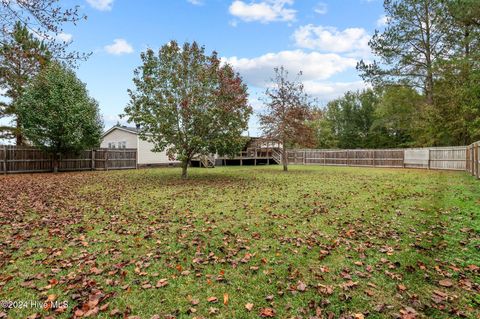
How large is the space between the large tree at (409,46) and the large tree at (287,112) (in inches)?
255

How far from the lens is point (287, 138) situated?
66.9ft

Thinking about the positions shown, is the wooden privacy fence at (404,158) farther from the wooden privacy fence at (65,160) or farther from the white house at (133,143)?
the wooden privacy fence at (65,160)

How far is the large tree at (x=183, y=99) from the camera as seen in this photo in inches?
503

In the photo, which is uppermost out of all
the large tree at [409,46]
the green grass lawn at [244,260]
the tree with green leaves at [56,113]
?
the large tree at [409,46]

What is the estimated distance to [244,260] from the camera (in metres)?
4.03

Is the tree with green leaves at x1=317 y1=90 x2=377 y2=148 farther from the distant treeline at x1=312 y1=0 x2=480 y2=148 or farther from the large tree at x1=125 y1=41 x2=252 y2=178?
the large tree at x1=125 y1=41 x2=252 y2=178

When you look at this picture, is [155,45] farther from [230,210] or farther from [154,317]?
[154,317]

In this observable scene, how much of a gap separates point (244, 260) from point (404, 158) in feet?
75.7

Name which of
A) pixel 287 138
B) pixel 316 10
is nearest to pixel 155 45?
pixel 316 10

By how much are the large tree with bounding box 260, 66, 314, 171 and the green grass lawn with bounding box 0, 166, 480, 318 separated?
13.3m

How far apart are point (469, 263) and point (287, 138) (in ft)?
55.3

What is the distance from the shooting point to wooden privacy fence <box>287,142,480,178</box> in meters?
15.8

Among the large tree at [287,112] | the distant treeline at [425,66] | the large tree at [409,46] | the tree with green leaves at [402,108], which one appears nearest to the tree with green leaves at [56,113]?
the large tree at [287,112]

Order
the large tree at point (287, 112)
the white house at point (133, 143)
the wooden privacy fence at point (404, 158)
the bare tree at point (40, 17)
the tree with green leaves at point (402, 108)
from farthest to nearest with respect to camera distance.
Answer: the white house at point (133, 143) < the tree with green leaves at point (402, 108) < the large tree at point (287, 112) < the wooden privacy fence at point (404, 158) < the bare tree at point (40, 17)
